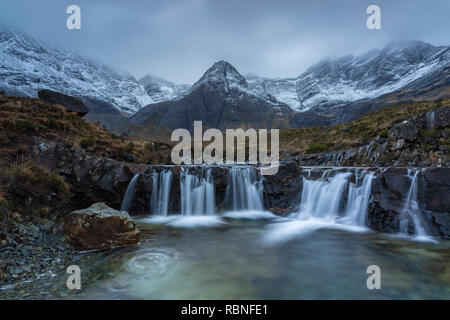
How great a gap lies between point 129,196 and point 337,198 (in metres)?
10.5

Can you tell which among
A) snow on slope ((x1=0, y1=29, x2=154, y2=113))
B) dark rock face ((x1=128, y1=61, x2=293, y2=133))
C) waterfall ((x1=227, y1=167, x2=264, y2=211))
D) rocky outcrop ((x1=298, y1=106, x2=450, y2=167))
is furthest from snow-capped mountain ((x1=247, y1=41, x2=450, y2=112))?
waterfall ((x1=227, y1=167, x2=264, y2=211))

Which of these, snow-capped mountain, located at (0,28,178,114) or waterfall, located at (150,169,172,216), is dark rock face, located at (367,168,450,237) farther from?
snow-capped mountain, located at (0,28,178,114)

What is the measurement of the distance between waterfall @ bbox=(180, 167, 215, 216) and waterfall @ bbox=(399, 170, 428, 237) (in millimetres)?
8411

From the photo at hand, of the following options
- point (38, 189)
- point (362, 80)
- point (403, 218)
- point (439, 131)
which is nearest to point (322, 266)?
point (403, 218)

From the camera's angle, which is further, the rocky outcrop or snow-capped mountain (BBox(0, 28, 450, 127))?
snow-capped mountain (BBox(0, 28, 450, 127))

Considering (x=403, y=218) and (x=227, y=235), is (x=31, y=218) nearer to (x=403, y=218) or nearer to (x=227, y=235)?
(x=227, y=235)

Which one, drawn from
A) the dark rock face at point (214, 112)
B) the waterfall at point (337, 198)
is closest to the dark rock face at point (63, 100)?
the waterfall at point (337, 198)

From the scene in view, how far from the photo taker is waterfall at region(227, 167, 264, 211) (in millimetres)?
12820

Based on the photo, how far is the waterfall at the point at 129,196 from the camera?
1119 cm

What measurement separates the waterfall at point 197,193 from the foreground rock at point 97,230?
5.36 metres

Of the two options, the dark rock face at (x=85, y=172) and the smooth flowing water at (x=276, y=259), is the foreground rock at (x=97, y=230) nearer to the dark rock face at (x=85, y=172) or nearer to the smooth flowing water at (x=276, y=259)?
the smooth flowing water at (x=276, y=259)

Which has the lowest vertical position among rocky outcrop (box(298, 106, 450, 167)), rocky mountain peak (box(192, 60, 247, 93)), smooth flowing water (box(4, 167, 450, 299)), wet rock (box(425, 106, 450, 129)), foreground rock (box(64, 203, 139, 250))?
smooth flowing water (box(4, 167, 450, 299))

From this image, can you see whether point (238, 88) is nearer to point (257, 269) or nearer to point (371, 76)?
point (371, 76)
